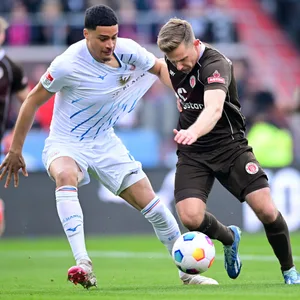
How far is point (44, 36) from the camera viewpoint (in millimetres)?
22078

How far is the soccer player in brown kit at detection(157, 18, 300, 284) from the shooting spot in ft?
26.2

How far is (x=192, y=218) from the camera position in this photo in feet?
26.9

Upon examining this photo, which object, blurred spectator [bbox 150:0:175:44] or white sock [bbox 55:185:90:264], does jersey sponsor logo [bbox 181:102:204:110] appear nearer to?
white sock [bbox 55:185:90:264]

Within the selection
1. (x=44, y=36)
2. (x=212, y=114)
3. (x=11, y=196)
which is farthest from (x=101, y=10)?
(x=44, y=36)

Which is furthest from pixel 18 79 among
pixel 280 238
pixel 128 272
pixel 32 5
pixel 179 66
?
pixel 32 5

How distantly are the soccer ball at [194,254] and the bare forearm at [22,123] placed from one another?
1671 millimetres

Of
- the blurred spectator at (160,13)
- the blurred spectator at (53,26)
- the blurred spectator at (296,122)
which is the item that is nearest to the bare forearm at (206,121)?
the blurred spectator at (296,122)

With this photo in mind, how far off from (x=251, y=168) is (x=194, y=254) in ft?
2.99

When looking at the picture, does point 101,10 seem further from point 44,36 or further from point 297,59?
point 297,59

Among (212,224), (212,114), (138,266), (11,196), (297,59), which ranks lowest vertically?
(297,59)

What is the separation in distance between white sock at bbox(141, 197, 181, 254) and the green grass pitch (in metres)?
0.41

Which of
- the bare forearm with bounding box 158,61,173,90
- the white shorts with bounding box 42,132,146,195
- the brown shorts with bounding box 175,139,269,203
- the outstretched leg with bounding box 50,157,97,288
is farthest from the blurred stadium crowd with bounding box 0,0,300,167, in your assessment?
the outstretched leg with bounding box 50,157,97,288

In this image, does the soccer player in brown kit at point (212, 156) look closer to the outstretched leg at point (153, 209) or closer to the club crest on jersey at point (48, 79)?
the outstretched leg at point (153, 209)

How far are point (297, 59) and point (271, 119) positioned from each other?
25.4ft
